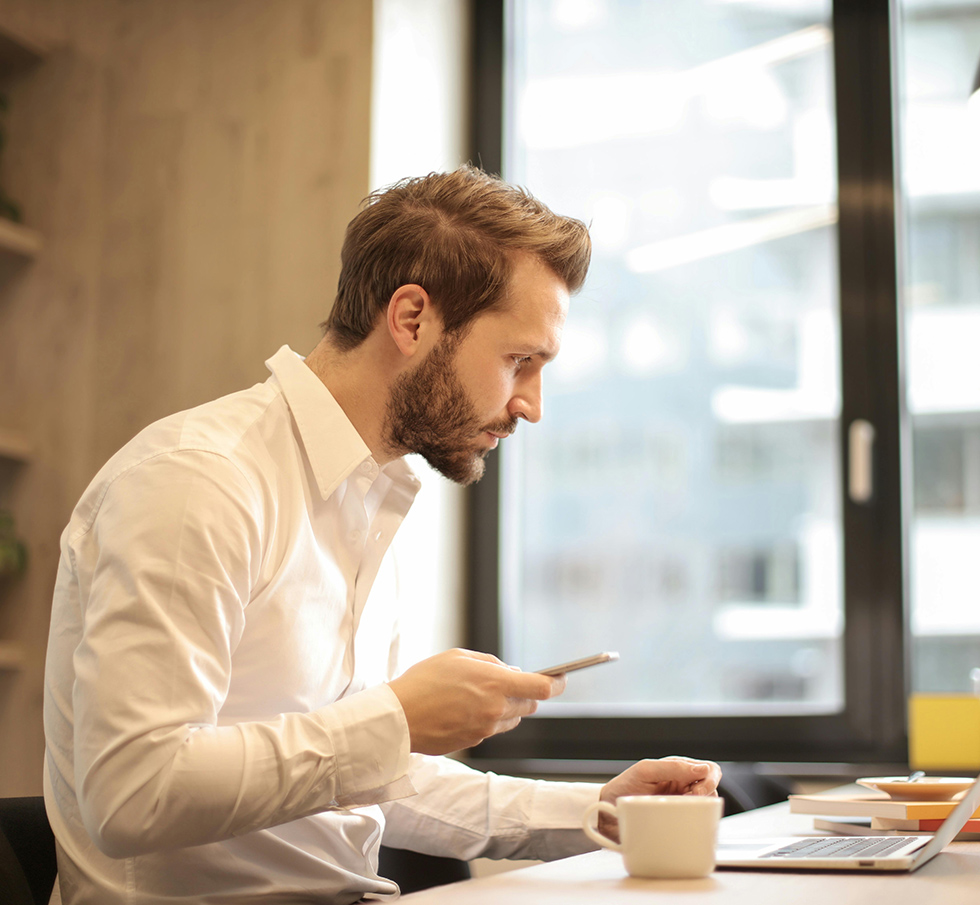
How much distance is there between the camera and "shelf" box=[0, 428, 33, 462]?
261 cm

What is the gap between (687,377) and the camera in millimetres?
2791

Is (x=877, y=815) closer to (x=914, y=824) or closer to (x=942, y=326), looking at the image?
(x=914, y=824)

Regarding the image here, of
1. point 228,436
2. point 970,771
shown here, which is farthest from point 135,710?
point 970,771

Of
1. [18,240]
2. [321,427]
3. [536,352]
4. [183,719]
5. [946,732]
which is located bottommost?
[946,732]

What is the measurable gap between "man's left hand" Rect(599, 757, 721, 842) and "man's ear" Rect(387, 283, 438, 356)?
1.96 ft

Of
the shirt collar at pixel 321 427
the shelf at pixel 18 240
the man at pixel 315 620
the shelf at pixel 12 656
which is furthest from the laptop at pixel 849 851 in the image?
the shelf at pixel 18 240

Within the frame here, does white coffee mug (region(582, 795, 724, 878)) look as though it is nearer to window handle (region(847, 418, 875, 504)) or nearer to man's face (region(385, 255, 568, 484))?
man's face (region(385, 255, 568, 484))

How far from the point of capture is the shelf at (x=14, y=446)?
261 centimetres

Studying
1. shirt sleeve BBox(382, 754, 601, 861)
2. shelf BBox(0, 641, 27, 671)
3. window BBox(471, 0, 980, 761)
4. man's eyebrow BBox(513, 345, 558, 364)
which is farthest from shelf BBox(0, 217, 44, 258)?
shirt sleeve BBox(382, 754, 601, 861)

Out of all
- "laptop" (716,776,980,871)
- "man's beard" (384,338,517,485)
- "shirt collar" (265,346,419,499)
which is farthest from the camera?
"man's beard" (384,338,517,485)

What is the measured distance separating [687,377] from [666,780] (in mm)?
1651

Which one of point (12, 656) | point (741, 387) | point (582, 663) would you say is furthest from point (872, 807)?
point (12, 656)

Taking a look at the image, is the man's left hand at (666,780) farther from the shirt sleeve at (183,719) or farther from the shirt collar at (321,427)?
the shirt collar at (321,427)

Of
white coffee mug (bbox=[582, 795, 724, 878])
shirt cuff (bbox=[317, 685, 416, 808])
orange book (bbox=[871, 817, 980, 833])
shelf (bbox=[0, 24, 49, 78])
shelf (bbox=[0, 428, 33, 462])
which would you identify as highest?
shelf (bbox=[0, 24, 49, 78])
